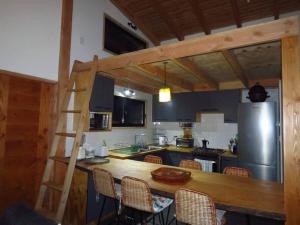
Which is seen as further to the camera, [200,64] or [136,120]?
[136,120]

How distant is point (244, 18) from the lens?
376 centimetres

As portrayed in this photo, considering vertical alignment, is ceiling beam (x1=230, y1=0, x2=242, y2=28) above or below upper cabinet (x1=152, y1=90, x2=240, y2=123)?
above

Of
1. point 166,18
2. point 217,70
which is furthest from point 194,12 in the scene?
point 217,70

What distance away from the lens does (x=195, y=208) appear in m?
1.59

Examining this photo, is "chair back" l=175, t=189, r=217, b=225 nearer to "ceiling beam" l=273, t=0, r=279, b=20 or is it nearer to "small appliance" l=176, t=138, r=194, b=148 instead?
"small appliance" l=176, t=138, r=194, b=148

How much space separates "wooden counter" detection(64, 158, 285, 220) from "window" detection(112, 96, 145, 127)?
1.62 m

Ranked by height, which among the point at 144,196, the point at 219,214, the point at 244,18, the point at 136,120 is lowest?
the point at 219,214

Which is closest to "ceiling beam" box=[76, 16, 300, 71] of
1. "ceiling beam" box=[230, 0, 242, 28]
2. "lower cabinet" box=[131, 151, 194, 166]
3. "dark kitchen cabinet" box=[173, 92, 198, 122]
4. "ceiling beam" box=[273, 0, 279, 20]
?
"ceiling beam" box=[230, 0, 242, 28]

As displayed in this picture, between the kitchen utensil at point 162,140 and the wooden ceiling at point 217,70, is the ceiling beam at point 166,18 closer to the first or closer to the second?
the wooden ceiling at point 217,70

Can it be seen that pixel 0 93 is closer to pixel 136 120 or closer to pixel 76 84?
pixel 76 84

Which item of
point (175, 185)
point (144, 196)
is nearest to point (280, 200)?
point (175, 185)

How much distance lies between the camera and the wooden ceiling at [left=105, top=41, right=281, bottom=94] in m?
2.71

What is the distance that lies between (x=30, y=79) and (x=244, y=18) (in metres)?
3.84

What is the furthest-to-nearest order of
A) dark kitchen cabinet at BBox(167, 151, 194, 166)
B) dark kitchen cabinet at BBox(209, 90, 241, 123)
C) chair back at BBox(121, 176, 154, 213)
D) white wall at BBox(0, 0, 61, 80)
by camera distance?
1. dark kitchen cabinet at BBox(167, 151, 194, 166)
2. dark kitchen cabinet at BBox(209, 90, 241, 123)
3. white wall at BBox(0, 0, 61, 80)
4. chair back at BBox(121, 176, 154, 213)
